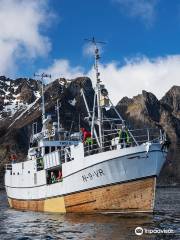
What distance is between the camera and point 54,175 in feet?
149

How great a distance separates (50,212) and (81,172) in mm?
7129

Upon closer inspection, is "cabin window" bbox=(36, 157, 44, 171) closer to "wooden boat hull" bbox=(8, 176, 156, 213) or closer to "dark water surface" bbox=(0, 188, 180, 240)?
"dark water surface" bbox=(0, 188, 180, 240)

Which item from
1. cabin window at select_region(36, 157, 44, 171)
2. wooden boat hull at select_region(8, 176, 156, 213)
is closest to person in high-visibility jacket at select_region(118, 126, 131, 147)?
wooden boat hull at select_region(8, 176, 156, 213)

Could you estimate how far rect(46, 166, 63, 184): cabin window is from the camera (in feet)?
142

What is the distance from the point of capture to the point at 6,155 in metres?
176

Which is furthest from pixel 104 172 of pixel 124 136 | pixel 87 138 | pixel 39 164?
pixel 39 164

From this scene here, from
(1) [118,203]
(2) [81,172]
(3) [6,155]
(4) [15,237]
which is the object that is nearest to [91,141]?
(2) [81,172]

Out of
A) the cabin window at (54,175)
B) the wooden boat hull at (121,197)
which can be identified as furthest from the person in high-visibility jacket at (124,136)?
the cabin window at (54,175)

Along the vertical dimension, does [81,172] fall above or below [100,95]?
below

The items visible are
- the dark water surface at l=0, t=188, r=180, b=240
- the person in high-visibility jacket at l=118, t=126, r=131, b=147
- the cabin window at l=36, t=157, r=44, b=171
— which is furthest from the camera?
the cabin window at l=36, t=157, r=44, b=171

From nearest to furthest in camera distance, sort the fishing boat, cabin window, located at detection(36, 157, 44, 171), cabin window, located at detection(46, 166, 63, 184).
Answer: the fishing boat, cabin window, located at detection(46, 166, 63, 184), cabin window, located at detection(36, 157, 44, 171)

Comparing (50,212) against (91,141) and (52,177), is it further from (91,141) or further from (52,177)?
(91,141)

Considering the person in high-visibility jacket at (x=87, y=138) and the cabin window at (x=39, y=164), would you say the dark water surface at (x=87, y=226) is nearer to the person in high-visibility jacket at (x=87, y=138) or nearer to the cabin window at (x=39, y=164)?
the person in high-visibility jacket at (x=87, y=138)

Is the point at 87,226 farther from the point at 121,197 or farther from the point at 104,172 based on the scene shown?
the point at 104,172
